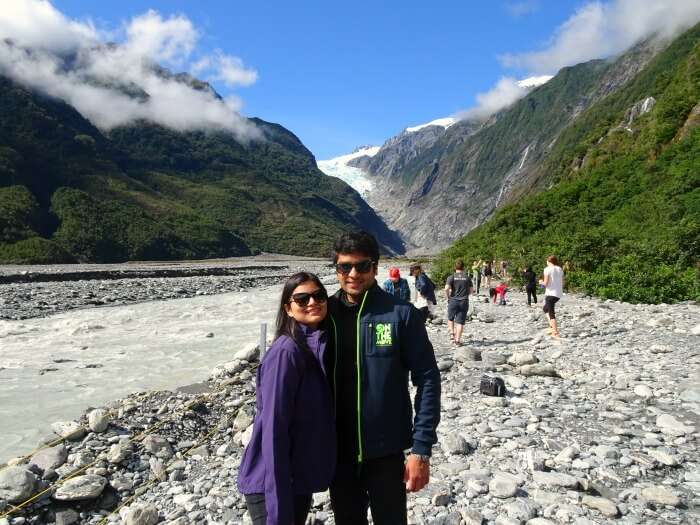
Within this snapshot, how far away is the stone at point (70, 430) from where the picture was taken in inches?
303

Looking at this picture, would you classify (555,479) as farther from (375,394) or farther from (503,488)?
(375,394)

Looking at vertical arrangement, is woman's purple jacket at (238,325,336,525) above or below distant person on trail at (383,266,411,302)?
below

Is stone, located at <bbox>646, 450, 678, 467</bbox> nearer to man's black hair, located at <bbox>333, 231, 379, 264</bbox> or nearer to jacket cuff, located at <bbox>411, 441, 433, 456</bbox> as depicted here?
jacket cuff, located at <bbox>411, 441, 433, 456</bbox>

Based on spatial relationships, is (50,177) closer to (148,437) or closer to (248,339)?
(248,339)

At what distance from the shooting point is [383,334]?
3.06 metres

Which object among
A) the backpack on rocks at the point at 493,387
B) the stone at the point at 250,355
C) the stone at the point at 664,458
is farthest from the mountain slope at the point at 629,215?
the stone at the point at 250,355

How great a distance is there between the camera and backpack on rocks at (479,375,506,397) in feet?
26.8

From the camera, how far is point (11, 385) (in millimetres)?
12359

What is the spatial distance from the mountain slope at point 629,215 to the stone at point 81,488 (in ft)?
56.3

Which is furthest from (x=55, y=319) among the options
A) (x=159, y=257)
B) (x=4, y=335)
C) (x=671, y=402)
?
(x=159, y=257)

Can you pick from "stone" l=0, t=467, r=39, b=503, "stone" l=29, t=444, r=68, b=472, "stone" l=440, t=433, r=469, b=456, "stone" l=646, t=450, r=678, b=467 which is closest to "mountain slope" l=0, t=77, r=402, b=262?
"stone" l=29, t=444, r=68, b=472

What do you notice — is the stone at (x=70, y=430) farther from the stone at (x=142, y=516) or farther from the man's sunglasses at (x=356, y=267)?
the man's sunglasses at (x=356, y=267)

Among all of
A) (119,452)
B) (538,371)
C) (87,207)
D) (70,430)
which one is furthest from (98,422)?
(87,207)

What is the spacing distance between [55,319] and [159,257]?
11674 cm
